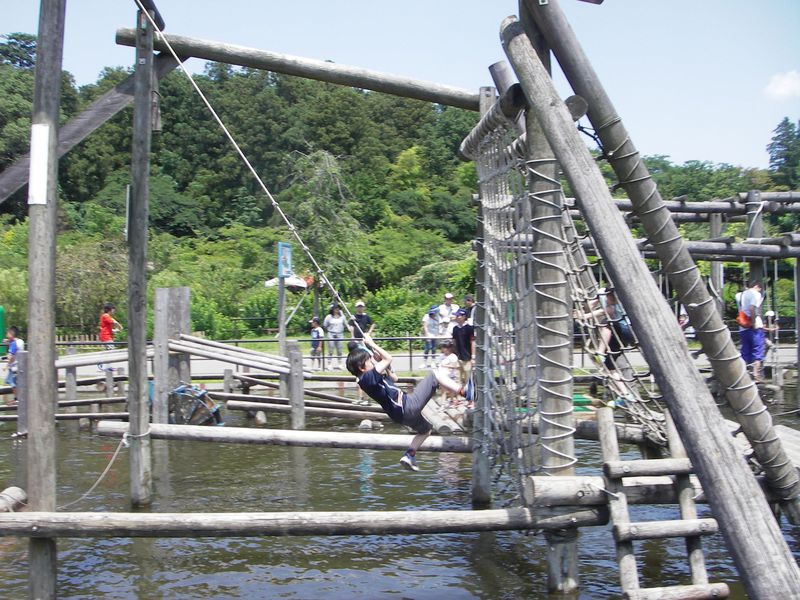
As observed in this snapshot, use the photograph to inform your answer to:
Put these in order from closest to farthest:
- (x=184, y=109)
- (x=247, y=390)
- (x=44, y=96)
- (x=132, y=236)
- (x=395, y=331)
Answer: (x=44, y=96) → (x=132, y=236) → (x=247, y=390) → (x=395, y=331) → (x=184, y=109)

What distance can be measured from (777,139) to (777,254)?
3574 centimetres

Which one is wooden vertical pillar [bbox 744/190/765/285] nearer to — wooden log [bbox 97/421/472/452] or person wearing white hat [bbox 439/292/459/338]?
person wearing white hat [bbox 439/292/459/338]

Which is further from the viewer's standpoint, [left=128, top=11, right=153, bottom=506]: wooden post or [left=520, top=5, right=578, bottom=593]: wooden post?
[left=128, top=11, right=153, bottom=506]: wooden post

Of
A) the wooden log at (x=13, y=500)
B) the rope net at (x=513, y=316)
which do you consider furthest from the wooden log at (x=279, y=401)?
the wooden log at (x=13, y=500)

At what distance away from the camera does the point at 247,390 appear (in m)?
15.8

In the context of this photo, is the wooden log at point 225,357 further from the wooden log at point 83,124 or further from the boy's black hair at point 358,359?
the boy's black hair at point 358,359

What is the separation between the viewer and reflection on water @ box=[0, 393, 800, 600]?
648 cm

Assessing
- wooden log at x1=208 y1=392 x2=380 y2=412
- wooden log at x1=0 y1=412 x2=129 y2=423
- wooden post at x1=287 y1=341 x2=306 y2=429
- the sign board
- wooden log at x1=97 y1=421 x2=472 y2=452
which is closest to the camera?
wooden log at x1=97 y1=421 x2=472 y2=452

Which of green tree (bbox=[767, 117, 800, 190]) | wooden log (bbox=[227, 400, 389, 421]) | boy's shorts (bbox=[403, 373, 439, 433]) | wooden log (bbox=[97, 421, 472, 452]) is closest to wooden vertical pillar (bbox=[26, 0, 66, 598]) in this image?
wooden log (bbox=[97, 421, 472, 452])

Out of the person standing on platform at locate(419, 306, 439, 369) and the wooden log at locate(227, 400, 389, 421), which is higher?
the person standing on platform at locate(419, 306, 439, 369)

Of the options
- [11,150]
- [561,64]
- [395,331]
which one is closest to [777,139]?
[395,331]

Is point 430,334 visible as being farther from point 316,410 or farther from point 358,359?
point 358,359

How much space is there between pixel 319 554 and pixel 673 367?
4067 millimetres

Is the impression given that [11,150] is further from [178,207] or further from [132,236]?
[132,236]
